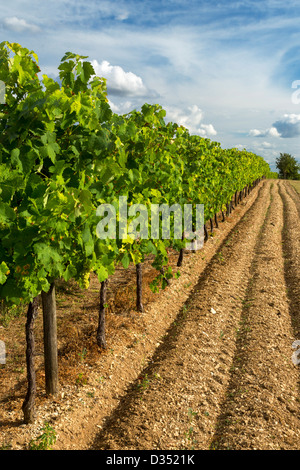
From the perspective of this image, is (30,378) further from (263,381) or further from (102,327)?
(263,381)

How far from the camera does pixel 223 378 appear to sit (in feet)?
22.1

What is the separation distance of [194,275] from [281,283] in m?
2.75

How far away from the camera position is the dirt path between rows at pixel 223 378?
5.27 metres

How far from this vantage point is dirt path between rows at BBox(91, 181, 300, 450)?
527 cm

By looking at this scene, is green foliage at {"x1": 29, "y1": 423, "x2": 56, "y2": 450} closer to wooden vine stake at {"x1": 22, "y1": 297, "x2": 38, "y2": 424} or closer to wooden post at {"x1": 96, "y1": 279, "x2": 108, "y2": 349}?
wooden vine stake at {"x1": 22, "y1": 297, "x2": 38, "y2": 424}

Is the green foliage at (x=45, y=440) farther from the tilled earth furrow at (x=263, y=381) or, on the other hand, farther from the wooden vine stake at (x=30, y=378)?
the tilled earth furrow at (x=263, y=381)

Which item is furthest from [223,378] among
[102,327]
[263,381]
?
[102,327]

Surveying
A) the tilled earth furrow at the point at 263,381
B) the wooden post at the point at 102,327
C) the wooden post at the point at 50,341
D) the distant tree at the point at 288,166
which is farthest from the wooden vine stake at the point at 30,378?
the distant tree at the point at 288,166

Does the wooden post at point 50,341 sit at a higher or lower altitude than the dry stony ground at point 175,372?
higher

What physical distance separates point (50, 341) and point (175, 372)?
7.78 feet

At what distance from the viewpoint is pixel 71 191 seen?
4488mm

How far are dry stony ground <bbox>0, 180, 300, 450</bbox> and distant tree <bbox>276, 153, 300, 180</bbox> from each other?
306 ft

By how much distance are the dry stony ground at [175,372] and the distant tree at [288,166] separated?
3669 inches

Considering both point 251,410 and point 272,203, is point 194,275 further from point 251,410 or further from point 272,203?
point 272,203
